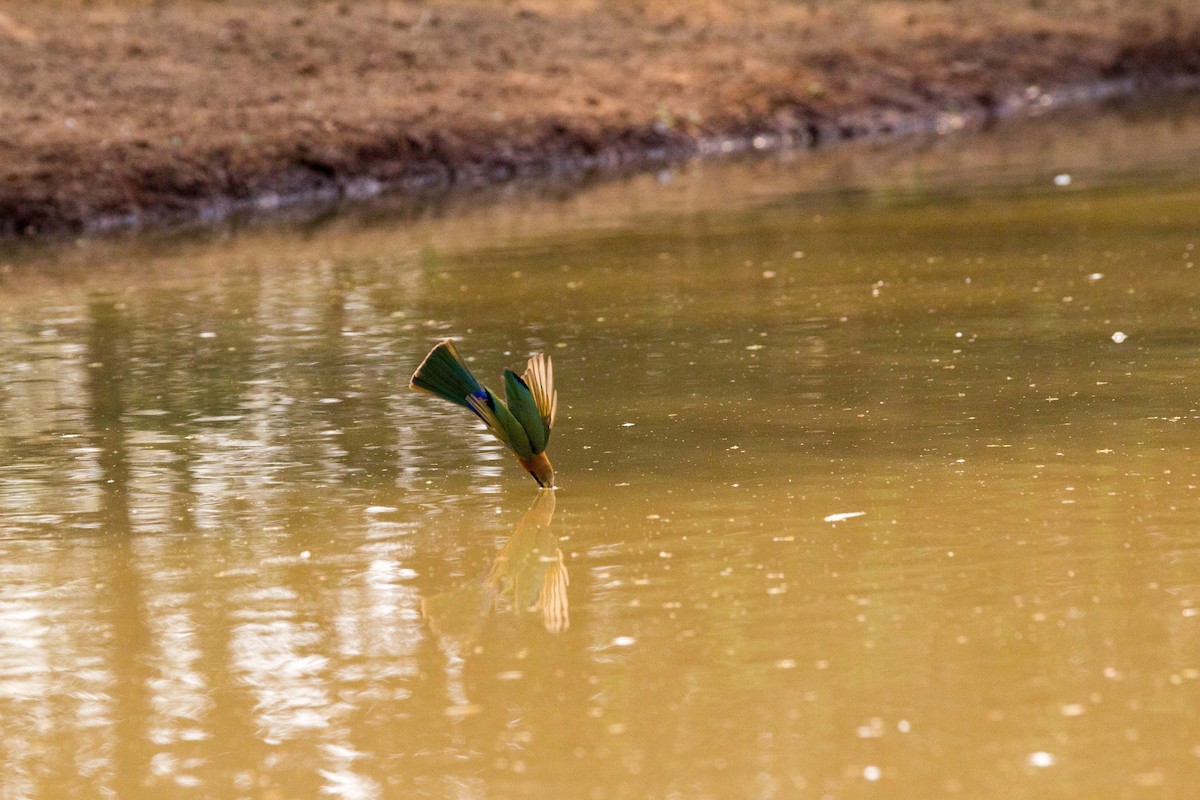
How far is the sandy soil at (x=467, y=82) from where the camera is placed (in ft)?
68.1

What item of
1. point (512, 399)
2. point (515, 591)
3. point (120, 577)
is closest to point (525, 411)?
point (512, 399)

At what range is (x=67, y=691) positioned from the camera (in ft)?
18.4

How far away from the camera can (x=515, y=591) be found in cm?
632

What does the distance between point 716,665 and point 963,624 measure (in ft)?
2.38

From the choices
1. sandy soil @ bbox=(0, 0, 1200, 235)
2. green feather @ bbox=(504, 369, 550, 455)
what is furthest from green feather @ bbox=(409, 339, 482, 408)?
sandy soil @ bbox=(0, 0, 1200, 235)

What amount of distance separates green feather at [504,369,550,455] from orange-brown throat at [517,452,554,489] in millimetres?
44

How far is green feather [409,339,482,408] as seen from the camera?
292 inches

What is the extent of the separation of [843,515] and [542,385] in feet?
4.27

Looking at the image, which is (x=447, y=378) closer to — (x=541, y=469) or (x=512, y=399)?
(x=512, y=399)

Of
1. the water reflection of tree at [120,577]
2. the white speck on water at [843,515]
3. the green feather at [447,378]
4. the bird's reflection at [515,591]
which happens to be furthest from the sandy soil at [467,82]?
the white speck on water at [843,515]

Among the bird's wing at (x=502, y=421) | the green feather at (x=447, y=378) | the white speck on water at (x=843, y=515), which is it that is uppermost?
the green feather at (x=447, y=378)

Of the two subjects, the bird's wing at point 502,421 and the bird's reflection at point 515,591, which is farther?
the bird's wing at point 502,421

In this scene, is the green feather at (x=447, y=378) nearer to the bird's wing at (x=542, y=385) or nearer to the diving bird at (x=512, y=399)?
the diving bird at (x=512, y=399)

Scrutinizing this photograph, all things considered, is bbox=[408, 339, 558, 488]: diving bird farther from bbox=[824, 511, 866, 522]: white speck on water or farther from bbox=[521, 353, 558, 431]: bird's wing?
bbox=[824, 511, 866, 522]: white speck on water
